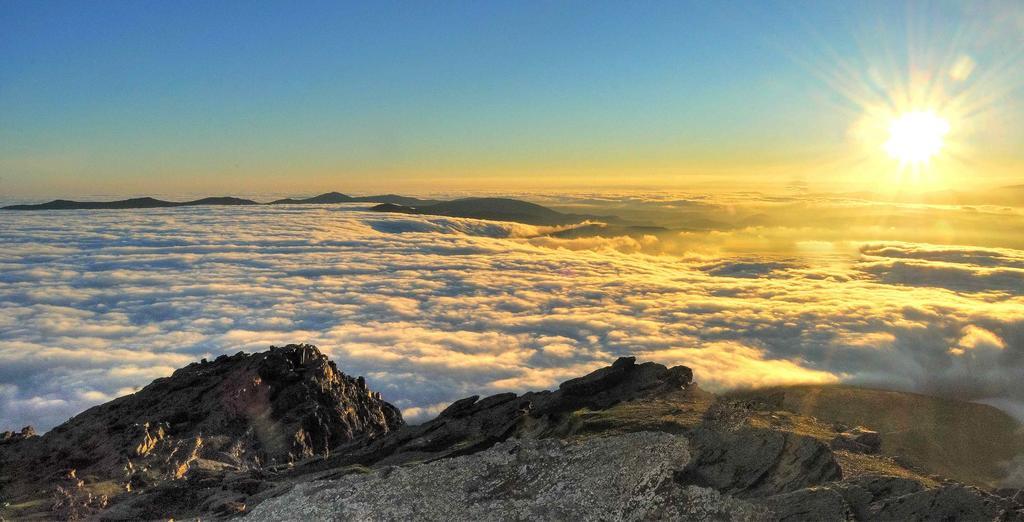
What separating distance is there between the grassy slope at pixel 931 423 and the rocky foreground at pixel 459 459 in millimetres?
27842

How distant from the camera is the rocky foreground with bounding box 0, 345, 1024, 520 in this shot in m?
13.3

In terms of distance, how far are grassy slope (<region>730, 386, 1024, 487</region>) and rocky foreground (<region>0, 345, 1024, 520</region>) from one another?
27.8m

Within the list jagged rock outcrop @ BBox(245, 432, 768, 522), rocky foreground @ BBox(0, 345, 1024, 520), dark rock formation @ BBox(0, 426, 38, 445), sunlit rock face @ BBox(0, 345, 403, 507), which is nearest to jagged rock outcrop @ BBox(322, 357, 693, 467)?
rocky foreground @ BBox(0, 345, 1024, 520)

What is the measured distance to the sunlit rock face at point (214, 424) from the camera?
27.1m

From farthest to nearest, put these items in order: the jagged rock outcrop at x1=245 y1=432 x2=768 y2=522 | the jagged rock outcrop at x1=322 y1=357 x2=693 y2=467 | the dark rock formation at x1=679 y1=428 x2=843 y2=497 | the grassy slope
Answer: the grassy slope → the jagged rock outcrop at x1=322 y1=357 x2=693 y2=467 → the dark rock formation at x1=679 y1=428 x2=843 y2=497 → the jagged rock outcrop at x1=245 y1=432 x2=768 y2=522

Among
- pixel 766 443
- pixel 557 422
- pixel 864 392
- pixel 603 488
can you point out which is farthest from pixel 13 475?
pixel 864 392

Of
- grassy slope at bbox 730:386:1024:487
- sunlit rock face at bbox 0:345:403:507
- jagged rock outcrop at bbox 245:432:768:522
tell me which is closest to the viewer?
jagged rock outcrop at bbox 245:432:768:522

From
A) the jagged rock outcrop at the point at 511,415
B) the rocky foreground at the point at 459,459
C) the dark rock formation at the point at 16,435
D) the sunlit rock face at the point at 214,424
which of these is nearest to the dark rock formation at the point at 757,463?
the rocky foreground at the point at 459,459

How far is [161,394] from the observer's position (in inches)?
1355

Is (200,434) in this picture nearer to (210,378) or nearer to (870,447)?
(210,378)

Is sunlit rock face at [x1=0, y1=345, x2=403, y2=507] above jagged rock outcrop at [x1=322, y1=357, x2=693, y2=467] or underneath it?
underneath

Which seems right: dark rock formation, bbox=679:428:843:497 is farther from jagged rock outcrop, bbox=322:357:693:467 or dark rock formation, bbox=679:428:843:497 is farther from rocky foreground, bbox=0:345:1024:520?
jagged rock outcrop, bbox=322:357:693:467

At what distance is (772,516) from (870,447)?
40.9 ft

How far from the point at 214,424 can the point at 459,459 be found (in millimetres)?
19008
